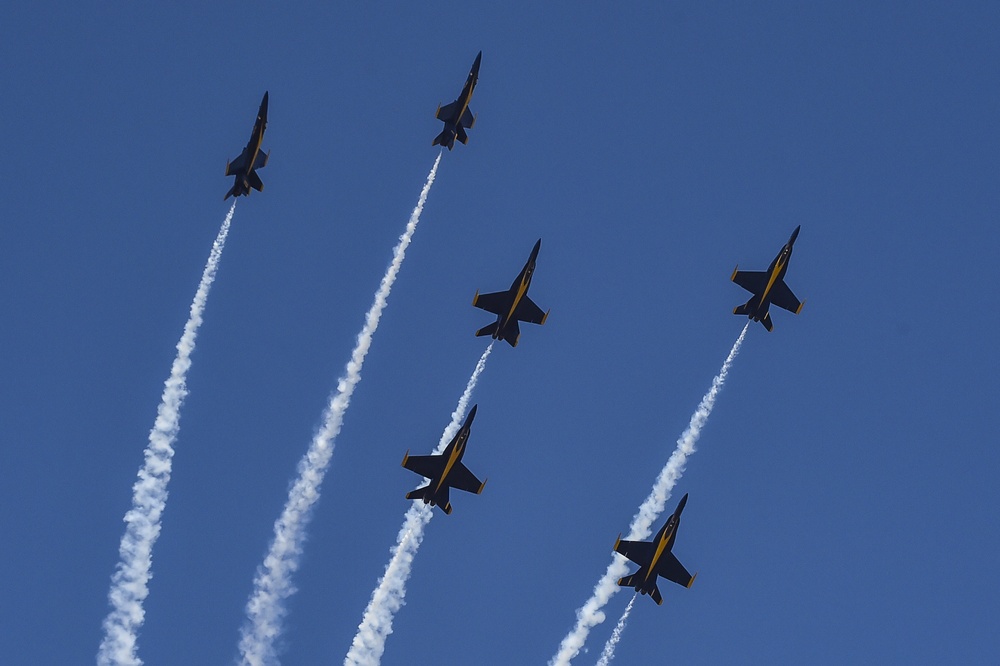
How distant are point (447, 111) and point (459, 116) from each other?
41.1 inches

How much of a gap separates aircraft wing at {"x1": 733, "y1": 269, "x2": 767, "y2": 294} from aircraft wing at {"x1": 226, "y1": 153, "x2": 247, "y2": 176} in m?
36.2

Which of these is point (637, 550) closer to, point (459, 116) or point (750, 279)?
point (750, 279)

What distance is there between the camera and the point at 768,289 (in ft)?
264

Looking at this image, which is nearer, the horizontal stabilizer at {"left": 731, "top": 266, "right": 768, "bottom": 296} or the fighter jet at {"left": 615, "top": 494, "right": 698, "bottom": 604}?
the fighter jet at {"left": 615, "top": 494, "right": 698, "bottom": 604}

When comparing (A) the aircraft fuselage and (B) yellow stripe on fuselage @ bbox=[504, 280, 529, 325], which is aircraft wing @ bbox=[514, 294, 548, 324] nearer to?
(B) yellow stripe on fuselage @ bbox=[504, 280, 529, 325]

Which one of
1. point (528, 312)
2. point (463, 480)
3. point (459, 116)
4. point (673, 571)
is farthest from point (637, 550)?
point (459, 116)

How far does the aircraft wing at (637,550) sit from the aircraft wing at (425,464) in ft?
42.7

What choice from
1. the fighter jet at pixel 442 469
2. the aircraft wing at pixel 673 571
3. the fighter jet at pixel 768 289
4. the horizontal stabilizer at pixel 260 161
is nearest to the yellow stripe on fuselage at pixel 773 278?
the fighter jet at pixel 768 289

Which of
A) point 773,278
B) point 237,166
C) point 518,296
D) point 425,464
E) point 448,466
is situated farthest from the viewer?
point 237,166

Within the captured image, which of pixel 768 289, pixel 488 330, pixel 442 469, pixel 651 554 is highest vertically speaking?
pixel 768 289

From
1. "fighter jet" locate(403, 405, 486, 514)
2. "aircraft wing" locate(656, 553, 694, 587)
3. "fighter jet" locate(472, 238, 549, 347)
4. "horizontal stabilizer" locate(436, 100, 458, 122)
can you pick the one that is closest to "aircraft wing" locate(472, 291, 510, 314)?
"fighter jet" locate(472, 238, 549, 347)

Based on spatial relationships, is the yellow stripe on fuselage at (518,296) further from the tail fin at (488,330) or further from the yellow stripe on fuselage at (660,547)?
the yellow stripe on fuselage at (660,547)

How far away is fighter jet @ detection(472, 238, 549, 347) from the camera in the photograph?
77.8 m

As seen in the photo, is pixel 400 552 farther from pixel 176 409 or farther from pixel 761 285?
pixel 761 285
